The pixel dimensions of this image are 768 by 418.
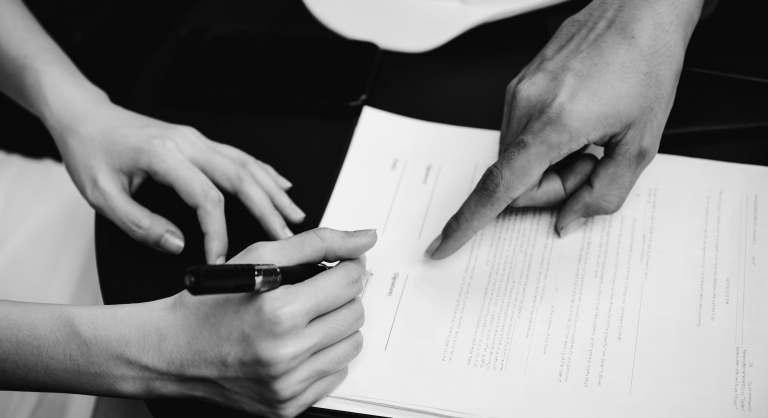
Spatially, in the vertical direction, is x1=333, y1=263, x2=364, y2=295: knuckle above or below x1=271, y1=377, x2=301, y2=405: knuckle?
above

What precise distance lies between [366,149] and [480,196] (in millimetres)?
190

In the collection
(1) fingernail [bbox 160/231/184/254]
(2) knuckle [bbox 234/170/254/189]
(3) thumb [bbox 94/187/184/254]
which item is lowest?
(1) fingernail [bbox 160/231/184/254]

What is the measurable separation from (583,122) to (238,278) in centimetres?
38

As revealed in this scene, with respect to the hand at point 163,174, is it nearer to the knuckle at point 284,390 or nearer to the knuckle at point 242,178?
the knuckle at point 242,178

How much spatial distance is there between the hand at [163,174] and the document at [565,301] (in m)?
0.10

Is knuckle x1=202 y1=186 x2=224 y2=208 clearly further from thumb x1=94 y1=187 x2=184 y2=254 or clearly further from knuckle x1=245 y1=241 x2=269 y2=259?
knuckle x1=245 y1=241 x2=269 y2=259

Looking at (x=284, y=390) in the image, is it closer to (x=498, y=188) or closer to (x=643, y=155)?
(x=498, y=188)

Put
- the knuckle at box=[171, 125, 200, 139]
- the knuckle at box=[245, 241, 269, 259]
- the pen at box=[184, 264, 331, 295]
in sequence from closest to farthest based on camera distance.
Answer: the pen at box=[184, 264, 331, 295] → the knuckle at box=[245, 241, 269, 259] → the knuckle at box=[171, 125, 200, 139]

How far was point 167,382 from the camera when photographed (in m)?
0.51

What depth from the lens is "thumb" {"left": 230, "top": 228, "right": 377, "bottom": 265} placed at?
501 mm

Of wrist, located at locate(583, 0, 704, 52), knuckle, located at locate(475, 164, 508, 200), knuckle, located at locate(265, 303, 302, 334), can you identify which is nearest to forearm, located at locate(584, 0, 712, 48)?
wrist, located at locate(583, 0, 704, 52)

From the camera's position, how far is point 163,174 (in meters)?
0.68

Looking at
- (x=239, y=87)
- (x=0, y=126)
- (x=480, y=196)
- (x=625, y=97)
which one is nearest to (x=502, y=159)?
(x=480, y=196)

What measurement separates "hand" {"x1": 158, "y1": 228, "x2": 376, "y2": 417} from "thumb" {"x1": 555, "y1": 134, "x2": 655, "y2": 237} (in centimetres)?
25
